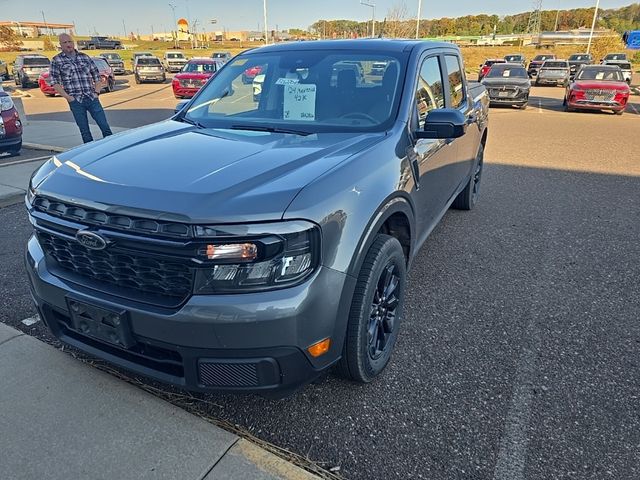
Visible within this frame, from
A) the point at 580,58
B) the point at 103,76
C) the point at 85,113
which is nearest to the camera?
the point at 85,113

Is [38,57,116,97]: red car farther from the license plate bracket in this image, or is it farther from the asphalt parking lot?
the license plate bracket

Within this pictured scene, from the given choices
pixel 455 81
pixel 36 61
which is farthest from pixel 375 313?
pixel 36 61

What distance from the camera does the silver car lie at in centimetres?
2731

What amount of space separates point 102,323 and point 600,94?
59.0 feet

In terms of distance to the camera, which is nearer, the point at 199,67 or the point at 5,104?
the point at 5,104

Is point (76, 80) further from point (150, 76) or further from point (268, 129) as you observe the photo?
point (150, 76)

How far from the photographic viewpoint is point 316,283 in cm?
191

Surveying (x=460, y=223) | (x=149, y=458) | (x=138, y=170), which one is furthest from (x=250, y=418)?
(x=460, y=223)

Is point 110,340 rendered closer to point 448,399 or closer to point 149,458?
point 149,458

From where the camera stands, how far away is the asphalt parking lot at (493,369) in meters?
2.17

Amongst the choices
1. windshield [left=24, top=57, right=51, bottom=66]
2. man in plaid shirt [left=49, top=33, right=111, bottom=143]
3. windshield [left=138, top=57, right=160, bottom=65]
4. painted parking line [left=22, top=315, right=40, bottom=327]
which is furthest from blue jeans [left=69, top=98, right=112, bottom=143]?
windshield [left=138, top=57, right=160, bottom=65]

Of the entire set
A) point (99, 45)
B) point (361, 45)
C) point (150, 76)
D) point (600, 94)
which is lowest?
point (150, 76)

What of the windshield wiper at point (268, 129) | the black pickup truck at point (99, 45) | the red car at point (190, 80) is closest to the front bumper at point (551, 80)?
the red car at point (190, 80)

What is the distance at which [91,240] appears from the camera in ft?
6.48
